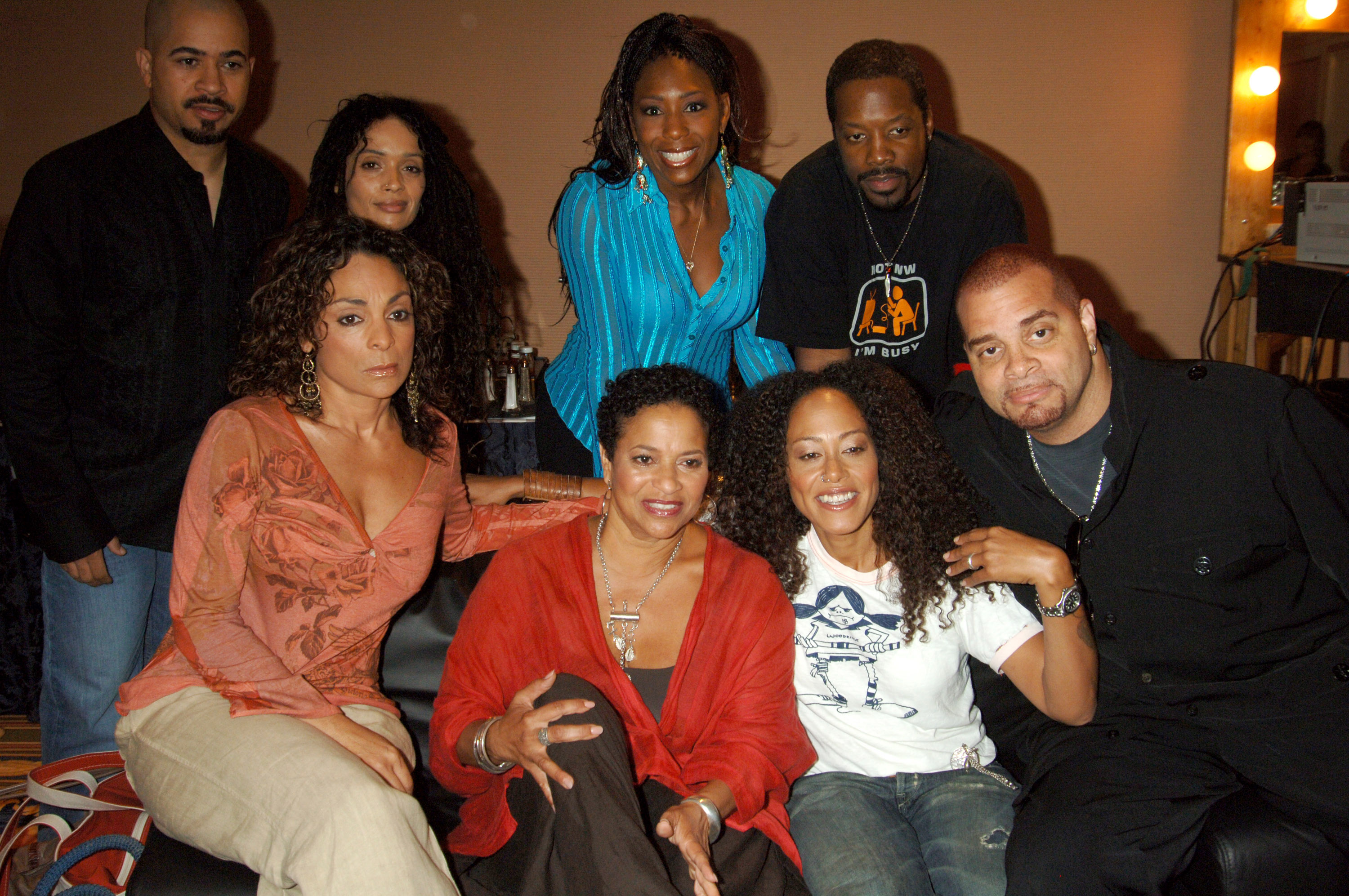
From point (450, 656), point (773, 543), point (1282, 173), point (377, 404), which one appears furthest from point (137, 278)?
point (1282, 173)

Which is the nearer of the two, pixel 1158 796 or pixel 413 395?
pixel 1158 796

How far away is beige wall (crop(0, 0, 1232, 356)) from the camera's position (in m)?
4.62

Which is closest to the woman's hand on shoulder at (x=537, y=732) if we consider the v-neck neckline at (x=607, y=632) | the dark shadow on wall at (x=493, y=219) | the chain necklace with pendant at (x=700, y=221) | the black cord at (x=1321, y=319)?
the v-neck neckline at (x=607, y=632)

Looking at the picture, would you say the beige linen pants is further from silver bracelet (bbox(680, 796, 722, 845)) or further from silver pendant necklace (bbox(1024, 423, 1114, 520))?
silver pendant necklace (bbox(1024, 423, 1114, 520))

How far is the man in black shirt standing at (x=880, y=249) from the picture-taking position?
240 centimetres

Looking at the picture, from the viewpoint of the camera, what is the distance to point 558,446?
8.43ft

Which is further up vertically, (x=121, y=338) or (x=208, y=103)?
(x=208, y=103)

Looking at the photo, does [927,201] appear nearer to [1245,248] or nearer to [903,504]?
[903,504]

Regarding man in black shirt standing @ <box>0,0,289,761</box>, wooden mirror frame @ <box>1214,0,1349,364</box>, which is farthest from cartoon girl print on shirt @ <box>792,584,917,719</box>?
wooden mirror frame @ <box>1214,0,1349,364</box>

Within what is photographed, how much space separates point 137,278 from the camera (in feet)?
7.13

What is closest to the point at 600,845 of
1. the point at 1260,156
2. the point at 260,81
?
the point at 260,81

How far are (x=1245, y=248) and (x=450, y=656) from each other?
15.7ft

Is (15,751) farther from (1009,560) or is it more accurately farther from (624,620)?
(1009,560)

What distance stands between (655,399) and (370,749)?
2.79 ft
